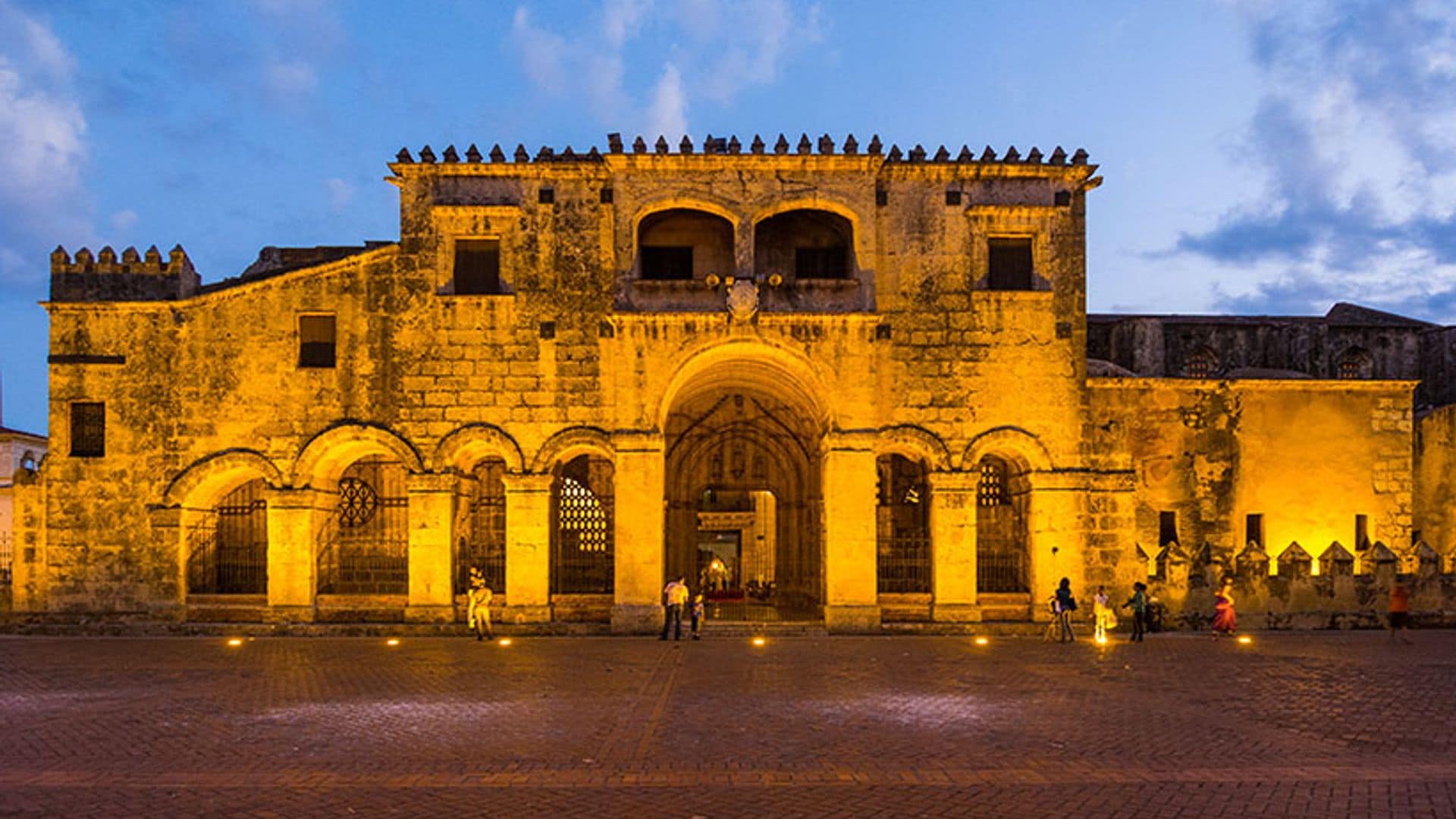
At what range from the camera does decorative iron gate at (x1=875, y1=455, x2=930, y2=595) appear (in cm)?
2714

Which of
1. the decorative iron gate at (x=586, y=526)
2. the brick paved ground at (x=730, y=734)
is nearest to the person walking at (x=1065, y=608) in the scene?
the brick paved ground at (x=730, y=734)

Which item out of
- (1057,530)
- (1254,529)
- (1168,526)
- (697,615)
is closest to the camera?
(697,615)

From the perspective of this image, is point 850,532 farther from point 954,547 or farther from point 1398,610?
point 1398,610

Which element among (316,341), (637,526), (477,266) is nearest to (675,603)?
(637,526)

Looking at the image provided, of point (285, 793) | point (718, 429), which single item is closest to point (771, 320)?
point (718, 429)

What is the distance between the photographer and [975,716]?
13188 mm

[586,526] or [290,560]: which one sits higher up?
[586,526]

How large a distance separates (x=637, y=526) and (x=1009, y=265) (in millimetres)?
10421

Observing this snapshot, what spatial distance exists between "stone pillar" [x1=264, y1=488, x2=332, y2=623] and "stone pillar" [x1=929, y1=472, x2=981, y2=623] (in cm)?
1402

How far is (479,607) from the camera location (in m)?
22.2

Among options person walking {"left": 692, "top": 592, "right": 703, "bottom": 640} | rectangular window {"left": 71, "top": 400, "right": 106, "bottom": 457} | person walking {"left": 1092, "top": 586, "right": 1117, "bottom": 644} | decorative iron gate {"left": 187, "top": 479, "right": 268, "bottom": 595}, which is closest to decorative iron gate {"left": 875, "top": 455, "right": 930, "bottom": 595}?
person walking {"left": 1092, "top": 586, "right": 1117, "bottom": 644}

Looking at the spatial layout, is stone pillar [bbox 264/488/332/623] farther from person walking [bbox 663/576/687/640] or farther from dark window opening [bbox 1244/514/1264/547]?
dark window opening [bbox 1244/514/1264/547]

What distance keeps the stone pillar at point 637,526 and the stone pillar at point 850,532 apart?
12.5ft

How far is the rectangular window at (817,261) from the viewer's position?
26312mm
